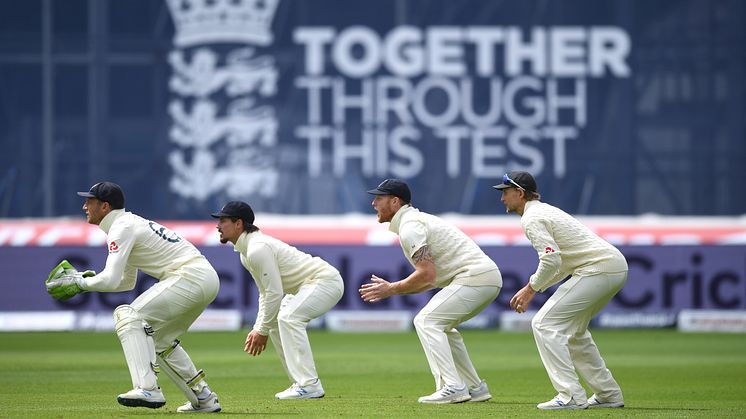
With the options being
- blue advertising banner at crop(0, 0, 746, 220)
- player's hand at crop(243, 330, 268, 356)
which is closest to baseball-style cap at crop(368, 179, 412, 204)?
player's hand at crop(243, 330, 268, 356)

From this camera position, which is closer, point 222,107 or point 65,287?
point 65,287

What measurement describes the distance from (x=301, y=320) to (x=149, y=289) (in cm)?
182

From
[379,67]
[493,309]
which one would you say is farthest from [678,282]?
[379,67]

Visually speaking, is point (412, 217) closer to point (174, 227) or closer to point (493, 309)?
point (493, 309)

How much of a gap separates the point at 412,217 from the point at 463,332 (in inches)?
454

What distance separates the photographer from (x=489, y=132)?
2731 cm

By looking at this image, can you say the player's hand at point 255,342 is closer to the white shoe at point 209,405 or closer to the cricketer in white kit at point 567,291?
the white shoe at point 209,405

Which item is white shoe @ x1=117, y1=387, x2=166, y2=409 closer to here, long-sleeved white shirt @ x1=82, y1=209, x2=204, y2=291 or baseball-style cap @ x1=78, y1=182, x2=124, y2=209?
long-sleeved white shirt @ x1=82, y1=209, x2=204, y2=291

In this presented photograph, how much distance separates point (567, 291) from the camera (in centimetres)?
1104

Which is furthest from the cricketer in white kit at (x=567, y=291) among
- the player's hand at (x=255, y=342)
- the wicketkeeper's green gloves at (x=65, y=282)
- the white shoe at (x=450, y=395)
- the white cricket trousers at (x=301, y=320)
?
the wicketkeeper's green gloves at (x=65, y=282)

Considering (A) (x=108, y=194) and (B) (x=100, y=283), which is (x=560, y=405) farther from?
(A) (x=108, y=194)

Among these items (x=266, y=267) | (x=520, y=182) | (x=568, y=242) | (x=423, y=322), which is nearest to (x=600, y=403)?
(x=568, y=242)

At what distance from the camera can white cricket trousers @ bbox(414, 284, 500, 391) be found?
1141 cm

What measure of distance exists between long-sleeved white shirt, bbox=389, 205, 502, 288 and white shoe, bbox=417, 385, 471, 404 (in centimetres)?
84
